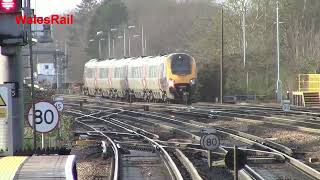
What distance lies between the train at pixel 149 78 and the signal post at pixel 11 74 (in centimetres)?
3677

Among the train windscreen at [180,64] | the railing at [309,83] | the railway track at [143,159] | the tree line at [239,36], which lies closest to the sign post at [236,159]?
the railway track at [143,159]

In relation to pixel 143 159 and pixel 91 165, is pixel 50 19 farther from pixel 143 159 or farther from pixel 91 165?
pixel 143 159

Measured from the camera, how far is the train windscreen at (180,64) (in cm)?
4741

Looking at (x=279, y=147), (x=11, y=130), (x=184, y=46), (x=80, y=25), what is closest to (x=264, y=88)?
(x=184, y=46)

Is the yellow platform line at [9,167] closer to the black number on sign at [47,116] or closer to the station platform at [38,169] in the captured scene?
the station platform at [38,169]

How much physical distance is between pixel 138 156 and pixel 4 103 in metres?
9.85

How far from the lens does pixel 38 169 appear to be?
5.08 metres

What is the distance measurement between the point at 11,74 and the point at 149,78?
136ft

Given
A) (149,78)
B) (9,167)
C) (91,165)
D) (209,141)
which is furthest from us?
(149,78)

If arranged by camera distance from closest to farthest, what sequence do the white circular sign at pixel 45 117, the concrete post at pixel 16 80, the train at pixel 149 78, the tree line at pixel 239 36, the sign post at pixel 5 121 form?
the sign post at pixel 5 121
the concrete post at pixel 16 80
the white circular sign at pixel 45 117
the train at pixel 149 78
the tree line at pixel 239 36

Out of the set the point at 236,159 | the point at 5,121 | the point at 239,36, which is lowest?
the point at 236,159

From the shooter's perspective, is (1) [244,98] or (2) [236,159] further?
(1) [244,98]

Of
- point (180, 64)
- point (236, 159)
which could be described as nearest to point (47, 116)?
point (236, 159)

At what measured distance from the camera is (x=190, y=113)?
119ft
